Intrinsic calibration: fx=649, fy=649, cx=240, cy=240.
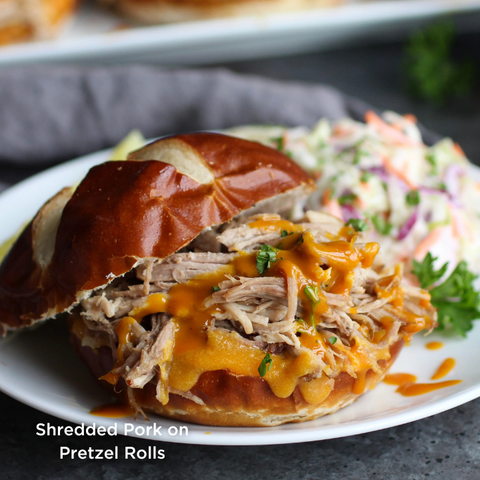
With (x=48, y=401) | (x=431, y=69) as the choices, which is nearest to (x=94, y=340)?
(x=48, y=401)

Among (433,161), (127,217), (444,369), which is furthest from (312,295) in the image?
(433,161)

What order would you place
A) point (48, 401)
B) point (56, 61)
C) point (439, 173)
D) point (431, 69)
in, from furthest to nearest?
point (431, 69) < point (56, 61) < point (439, 173) < point (48, 401)

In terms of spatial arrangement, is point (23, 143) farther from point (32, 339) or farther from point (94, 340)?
point (94, 340)

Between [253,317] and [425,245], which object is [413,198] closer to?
[425,245]

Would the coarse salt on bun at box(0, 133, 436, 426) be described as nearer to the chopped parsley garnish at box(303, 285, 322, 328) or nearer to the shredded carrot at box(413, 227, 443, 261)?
the chopped parsley garnish at box(303, 285, 322, 328)

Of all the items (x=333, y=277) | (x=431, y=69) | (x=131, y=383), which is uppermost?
(x=333, y=277)

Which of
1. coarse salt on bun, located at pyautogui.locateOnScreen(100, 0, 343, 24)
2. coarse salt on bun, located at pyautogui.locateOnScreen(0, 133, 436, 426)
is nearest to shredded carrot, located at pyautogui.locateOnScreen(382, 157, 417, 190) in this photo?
coarse salt on bun, located at pyautogui.locateOnScreen(0, 133, 436, 426)

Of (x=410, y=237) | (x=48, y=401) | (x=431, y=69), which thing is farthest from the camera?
(x=431, y=69)
